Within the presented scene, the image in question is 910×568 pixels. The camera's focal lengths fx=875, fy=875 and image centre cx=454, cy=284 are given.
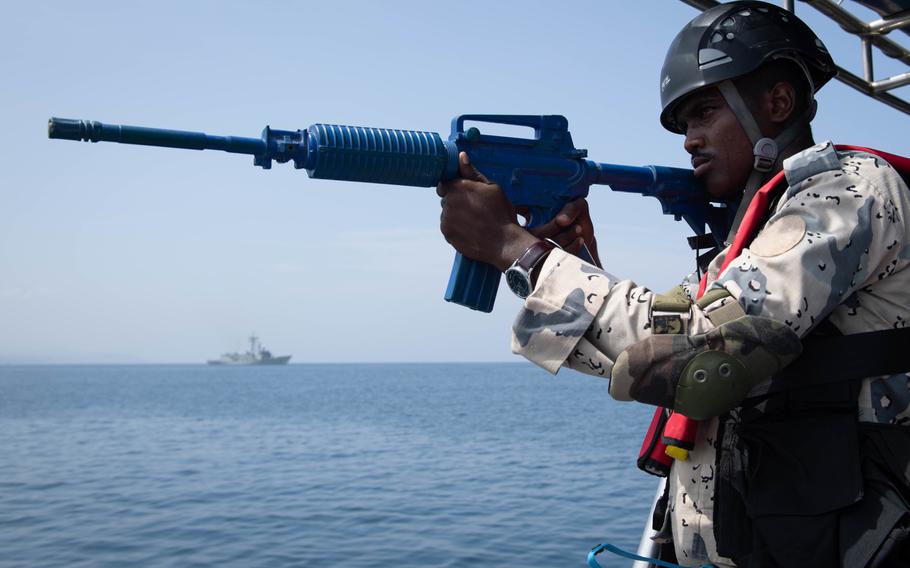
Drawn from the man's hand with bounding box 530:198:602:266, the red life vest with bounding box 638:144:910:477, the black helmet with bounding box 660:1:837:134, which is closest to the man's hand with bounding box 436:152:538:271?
the man's hand with bounding box 530:198:602:266

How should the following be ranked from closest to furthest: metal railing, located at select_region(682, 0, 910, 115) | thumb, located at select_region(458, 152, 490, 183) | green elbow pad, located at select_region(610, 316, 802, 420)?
green elbow pad, located at select_region(610, 316, 802, 420)
thumb, located at select_region(458, 152, 490, 183)
metal railing, located at select_region(682, 0, 910, 115)

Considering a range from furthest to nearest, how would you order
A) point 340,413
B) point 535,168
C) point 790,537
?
point 340,413 → point 535,168 → point 790,537

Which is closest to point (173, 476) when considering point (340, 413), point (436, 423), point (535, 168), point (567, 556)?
point (567, 556)

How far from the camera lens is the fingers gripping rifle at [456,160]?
247 centimetres

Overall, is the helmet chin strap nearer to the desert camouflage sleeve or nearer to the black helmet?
the black helmet

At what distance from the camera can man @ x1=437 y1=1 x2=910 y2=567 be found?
1839 millimetres

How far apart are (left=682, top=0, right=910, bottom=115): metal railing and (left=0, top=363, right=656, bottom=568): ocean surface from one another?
10.7m

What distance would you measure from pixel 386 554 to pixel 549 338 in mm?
14497

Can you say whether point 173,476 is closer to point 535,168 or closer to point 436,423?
point 436,423

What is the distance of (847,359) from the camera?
194 cm

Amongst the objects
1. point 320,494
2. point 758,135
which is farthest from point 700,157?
point 320,494

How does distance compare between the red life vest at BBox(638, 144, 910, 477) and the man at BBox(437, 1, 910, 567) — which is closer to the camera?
the man at BBox(437, 1, 910, 567)

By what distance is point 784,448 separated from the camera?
1.98 meters

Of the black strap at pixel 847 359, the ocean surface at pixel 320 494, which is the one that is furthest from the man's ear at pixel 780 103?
the ocean surface at pixel 320 494
